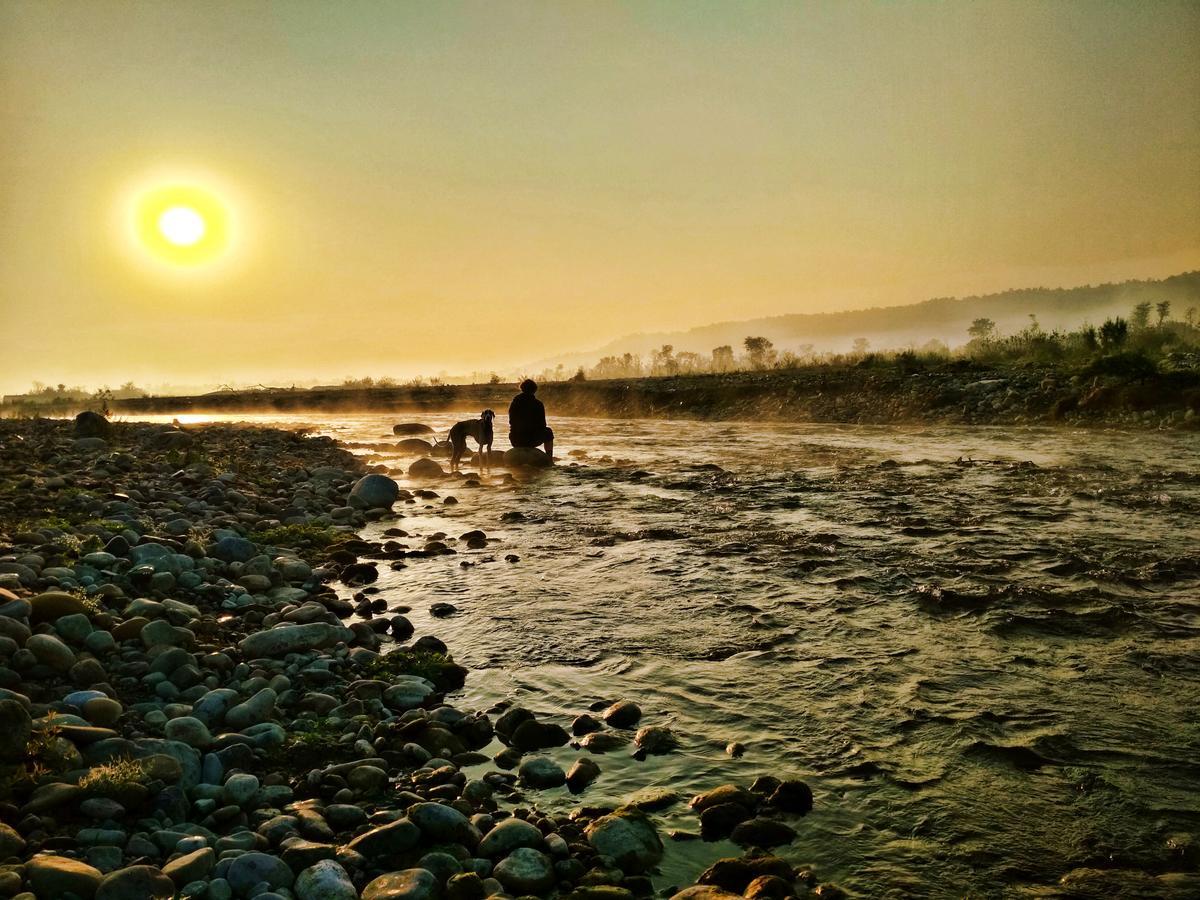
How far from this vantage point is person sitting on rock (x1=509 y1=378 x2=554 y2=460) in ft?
66.0

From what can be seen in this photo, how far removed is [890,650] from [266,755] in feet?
17.6

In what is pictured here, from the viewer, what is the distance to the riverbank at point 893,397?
878 inches

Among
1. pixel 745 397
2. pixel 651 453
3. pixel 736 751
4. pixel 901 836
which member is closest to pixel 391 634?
pixel 736 751

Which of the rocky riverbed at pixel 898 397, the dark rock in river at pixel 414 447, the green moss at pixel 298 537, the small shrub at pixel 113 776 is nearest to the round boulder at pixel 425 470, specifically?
the dark rock in river at pixel 414 447

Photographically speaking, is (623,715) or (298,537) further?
(298,537)

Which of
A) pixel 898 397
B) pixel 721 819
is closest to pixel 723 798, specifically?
pixel 721 819

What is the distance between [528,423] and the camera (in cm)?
2047

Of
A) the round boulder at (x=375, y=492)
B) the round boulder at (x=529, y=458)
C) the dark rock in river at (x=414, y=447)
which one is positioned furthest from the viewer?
the dark rock in river at (x=414, y=447)

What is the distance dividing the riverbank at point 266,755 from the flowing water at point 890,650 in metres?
0.30

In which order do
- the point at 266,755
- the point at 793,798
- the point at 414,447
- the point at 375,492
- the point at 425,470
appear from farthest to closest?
the point at 414,447 < the point at 425,470 < the point at 375,492 < the point at 266,755 < the point at 793,798

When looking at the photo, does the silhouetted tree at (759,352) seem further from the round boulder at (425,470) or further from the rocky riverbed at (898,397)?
the round boulder at (425,470)

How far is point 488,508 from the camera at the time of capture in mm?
15266

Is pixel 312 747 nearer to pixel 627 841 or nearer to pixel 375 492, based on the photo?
pixel 627 841

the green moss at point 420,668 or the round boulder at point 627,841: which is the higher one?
the green moss at point 420,668
